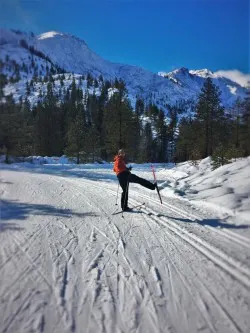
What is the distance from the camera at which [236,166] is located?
1216 centimetres

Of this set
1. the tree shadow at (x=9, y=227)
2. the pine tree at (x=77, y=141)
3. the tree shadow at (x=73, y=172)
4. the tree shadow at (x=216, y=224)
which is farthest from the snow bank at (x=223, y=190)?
the pine tree at (x=77, y=141)

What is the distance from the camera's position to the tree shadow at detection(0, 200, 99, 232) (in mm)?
7988

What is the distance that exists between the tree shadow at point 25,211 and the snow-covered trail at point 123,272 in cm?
6

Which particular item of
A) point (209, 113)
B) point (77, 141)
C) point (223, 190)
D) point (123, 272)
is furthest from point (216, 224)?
point (77, 141)

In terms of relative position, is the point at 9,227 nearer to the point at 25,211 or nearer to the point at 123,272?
Result: the point at 25,211

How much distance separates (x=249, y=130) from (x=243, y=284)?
3363 centimetres

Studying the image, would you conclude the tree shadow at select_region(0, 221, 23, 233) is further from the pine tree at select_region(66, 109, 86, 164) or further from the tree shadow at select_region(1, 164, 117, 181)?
the pine tree at select_region(66, 109, 86, 164)

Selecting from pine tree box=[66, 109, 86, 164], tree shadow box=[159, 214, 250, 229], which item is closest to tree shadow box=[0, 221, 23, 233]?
tree shadow box=[159, 214, 250, 229]

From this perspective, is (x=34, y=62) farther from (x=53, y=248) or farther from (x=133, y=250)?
(x=133, y=250)

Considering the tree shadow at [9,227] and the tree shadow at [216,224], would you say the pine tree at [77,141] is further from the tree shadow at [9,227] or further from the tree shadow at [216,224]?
the tree shadow at [216,224]

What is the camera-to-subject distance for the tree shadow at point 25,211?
799 cm

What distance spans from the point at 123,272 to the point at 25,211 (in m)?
5.13

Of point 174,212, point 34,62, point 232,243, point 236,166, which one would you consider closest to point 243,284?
point 232,243

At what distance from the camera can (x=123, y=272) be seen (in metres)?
4.76
